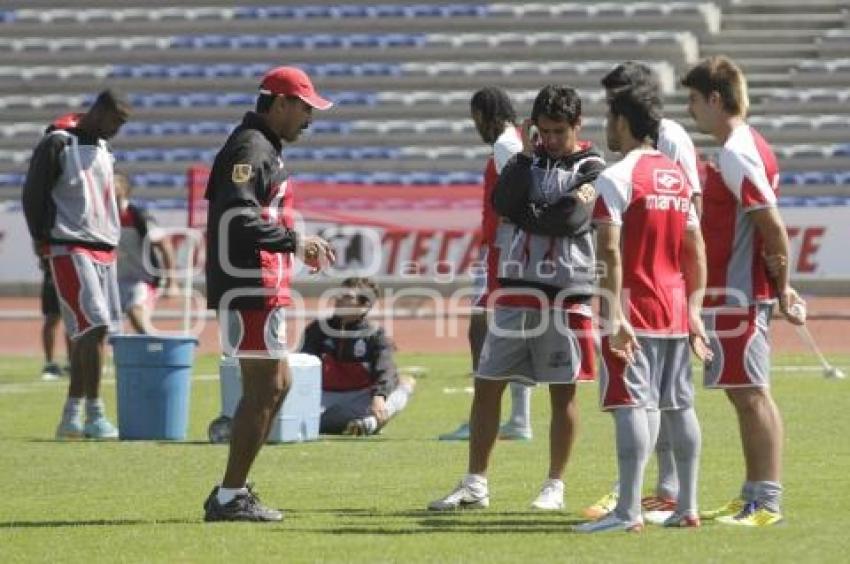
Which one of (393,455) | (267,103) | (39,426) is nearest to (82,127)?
(39,426)

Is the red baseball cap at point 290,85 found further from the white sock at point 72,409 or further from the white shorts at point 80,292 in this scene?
the white sock at point 72,409

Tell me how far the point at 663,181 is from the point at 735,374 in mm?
902

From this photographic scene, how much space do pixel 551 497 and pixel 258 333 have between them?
1.59 metres

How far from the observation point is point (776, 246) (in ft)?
28.7

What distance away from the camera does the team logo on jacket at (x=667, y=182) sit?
857 centimetres

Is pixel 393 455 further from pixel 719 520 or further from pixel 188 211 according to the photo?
pixel 188 211

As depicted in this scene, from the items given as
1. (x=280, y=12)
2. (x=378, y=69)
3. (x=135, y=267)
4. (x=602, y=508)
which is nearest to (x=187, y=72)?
(x=280, y=12)

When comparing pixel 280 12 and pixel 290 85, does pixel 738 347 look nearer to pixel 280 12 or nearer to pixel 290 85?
pixel 290 85

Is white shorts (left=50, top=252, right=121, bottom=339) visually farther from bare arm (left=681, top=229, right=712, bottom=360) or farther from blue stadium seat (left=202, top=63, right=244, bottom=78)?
blue stadium seat (left=202, top=63, right=244, bottom=78)

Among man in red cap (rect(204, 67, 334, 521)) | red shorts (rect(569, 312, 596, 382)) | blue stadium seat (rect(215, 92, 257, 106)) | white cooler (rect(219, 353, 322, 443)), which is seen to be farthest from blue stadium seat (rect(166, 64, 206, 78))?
man in red cap (rect(204, 67, 334, 521))

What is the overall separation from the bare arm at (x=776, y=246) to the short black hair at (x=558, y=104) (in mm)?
1085

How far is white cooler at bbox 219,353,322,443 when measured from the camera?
43.5ft

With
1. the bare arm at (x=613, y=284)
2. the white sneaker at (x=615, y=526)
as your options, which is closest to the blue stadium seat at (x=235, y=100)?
the white sneaker at (x=615, y=526)

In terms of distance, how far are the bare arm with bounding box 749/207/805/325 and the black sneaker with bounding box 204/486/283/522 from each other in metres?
2.41
